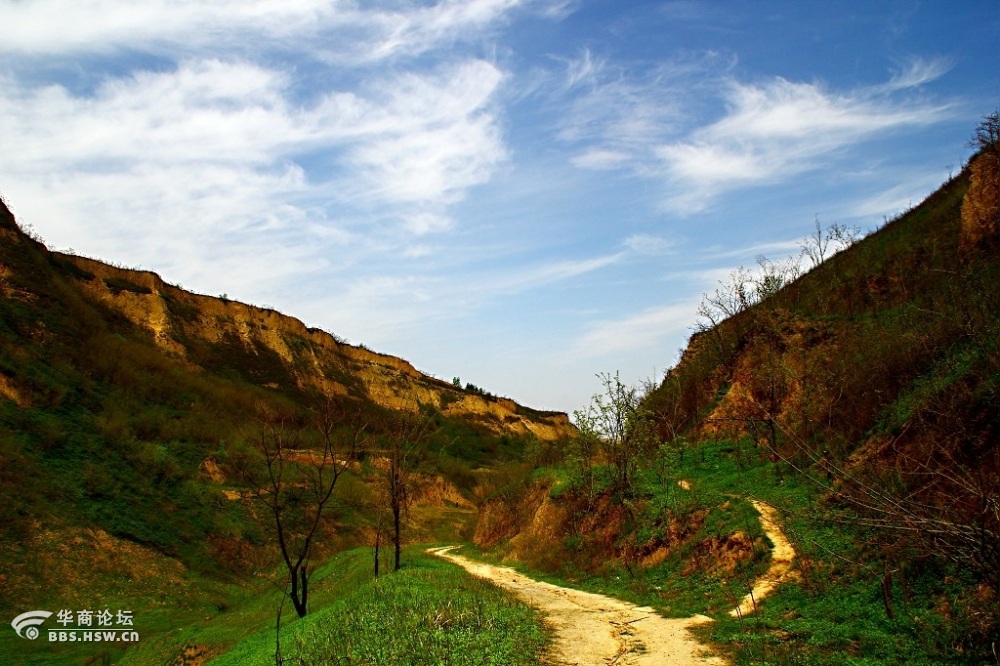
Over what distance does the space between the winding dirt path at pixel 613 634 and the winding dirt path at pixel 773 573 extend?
985 millimetres

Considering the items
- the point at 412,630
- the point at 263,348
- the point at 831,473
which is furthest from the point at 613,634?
the point at 263,348

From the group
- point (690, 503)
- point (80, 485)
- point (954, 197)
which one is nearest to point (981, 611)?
point (690, 503)

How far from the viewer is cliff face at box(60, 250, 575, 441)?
59.9 m

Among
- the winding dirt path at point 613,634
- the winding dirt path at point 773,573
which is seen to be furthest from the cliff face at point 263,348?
the winding dirt path at point 773,573

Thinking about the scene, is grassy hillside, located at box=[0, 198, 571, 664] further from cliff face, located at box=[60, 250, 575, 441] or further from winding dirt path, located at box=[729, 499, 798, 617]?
winding dirt path, located at box=[729, 499, 798, 617]

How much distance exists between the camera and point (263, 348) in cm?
7231

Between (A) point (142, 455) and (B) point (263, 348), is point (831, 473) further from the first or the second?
(B) point (263, 348)

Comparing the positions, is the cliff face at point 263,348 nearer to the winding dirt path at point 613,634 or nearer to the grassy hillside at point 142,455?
the grassy hillside at point 142,455

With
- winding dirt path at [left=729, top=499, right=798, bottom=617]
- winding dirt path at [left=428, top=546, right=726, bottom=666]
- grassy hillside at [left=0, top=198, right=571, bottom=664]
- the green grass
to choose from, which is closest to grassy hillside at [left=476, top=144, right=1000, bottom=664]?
winding dirt path at [left=729, top=499, right=798, bottom=617]

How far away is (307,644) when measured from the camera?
38.4ft

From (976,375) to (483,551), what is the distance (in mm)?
26356

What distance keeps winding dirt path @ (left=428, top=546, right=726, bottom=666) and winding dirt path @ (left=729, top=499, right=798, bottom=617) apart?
3.23ft

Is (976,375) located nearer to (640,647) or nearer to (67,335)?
(640,647)

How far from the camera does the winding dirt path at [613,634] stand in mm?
10078
